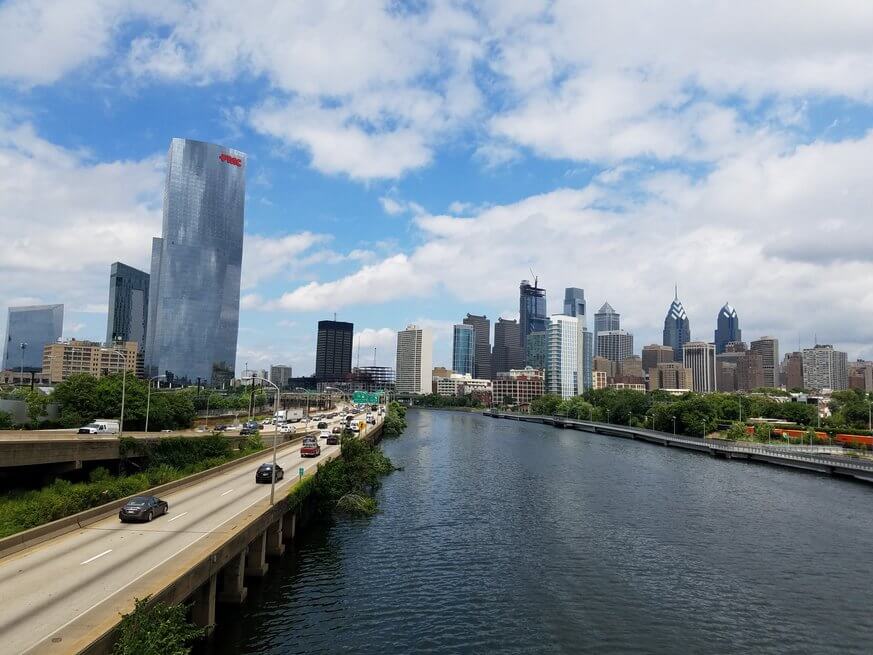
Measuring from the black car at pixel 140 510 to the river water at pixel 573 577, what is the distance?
821 centimetres

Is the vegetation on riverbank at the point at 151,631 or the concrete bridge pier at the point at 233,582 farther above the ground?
the vegetation on riverbank at the point at 151,631

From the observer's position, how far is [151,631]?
70.3 feet

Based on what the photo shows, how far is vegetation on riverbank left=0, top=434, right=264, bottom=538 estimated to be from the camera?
35438 mm

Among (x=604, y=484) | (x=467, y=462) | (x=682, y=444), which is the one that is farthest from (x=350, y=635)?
(x=682, y=444)

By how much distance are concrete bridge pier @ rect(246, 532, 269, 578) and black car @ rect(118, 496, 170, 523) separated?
646 cm

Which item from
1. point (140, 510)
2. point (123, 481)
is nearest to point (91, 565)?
point (140, 510)

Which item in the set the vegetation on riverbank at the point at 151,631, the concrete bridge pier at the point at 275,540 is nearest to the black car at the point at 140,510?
the concrete bridge pier at the point at 275,540

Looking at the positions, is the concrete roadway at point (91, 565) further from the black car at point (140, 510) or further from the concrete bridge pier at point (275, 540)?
the concrete bridge pier at point (275, 540)

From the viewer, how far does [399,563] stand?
4441 cm

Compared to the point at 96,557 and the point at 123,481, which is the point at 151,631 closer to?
the point at 96,557

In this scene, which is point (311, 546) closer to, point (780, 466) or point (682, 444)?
point (780, 466)

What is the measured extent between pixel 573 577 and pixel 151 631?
95.7ft

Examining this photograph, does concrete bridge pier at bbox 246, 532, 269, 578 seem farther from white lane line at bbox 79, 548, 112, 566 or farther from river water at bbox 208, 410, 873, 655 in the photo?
white lane line at bbox 79, 548, 112, 566

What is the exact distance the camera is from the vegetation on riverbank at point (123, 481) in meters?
35.4
